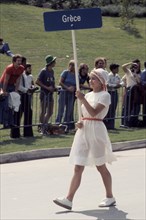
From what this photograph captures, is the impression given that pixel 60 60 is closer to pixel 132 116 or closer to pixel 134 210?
pixel 132 116

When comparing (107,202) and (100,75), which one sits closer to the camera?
(100,75)

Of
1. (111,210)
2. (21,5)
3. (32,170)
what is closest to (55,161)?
(32,170)

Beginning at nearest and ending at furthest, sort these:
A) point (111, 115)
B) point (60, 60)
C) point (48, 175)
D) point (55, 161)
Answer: point (48, 175)
point (55, 161)
point (111, 115)
point (60, 60)

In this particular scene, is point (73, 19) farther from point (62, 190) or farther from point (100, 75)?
point (62, 190)

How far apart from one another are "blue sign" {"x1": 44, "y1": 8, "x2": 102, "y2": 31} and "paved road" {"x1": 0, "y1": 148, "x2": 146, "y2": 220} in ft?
7.44

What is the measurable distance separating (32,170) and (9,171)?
0.38m

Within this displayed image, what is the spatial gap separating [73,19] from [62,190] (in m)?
2.39

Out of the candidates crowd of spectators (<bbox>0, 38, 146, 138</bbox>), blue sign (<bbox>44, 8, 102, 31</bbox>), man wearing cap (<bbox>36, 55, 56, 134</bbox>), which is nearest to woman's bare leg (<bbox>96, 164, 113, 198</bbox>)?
blue sign (<bbox>44, 8, 102, 31</bbox>)

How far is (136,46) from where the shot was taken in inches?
1660

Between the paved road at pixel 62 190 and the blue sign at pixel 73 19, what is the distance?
2268mm

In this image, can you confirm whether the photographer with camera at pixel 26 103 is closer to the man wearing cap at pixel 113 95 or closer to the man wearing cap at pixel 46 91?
the man wearing cap at pixel 46 91

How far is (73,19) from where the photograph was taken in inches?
431

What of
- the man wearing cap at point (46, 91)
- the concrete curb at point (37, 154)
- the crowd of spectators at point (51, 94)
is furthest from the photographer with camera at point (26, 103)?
the concrete curb at point (37, 154)

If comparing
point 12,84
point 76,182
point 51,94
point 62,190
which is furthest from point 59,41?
point 76,182
